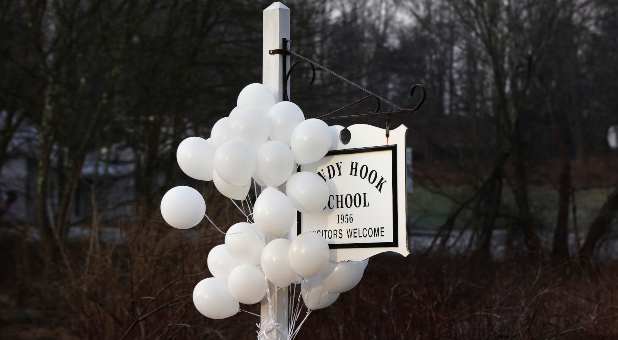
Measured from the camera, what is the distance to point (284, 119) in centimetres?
358

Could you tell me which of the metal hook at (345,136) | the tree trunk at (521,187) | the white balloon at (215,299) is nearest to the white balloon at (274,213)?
the metal hook at (345,136)

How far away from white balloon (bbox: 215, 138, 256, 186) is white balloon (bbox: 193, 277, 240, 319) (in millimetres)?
531

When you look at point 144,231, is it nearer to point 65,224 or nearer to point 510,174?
point 65,224

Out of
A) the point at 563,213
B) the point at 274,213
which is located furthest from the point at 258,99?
the point at 563,213

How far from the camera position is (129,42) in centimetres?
1139

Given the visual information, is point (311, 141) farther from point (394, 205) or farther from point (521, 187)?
point (521, 187)

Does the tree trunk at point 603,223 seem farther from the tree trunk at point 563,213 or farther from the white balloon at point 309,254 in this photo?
the white balloon at point 309,254

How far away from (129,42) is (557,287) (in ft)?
22.6

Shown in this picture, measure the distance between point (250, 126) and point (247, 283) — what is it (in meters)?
0.68

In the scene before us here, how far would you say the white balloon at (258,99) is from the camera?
3684mm

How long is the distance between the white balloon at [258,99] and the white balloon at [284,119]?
0.08 m

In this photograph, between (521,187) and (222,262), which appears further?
(521,187)

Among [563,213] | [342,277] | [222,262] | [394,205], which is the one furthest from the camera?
[563,213]

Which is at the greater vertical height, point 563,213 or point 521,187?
point 521,187
